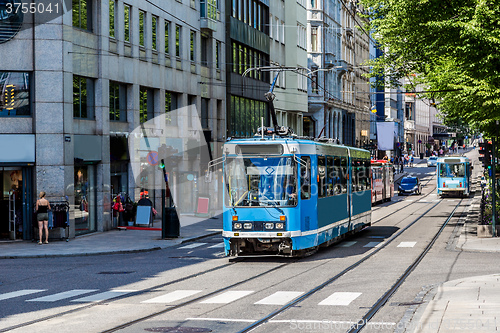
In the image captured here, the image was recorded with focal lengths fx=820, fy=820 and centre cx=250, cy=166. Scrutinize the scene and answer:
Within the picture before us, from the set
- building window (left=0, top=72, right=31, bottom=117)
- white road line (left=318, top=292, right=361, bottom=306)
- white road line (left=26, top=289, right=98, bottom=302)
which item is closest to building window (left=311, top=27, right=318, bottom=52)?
building window (left=0, top=72, right=31, bottom=117)

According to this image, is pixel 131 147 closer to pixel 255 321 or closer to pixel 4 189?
pixel 4 189

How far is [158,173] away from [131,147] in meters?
2.83

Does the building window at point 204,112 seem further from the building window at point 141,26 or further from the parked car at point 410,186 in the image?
the parked car at point 410,186

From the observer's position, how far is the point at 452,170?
207 ft

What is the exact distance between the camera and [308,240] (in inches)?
851

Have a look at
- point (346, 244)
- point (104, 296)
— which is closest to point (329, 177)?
point (346, 244)

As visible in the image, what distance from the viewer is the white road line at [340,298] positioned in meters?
14.0

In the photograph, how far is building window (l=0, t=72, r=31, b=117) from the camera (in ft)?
95.9

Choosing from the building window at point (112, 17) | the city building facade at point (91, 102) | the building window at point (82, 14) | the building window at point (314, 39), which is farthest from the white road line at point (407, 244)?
the building window at point (314, 39)

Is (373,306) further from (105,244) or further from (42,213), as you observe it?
(42,213)

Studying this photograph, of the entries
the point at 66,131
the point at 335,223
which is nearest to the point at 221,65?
the point at 66,131

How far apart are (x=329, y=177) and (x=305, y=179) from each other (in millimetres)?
2478

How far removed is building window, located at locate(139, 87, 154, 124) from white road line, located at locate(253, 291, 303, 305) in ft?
75.5

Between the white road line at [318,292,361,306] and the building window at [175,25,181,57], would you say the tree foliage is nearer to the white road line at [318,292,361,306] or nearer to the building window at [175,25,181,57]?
the building window at [175,25,181,57]
